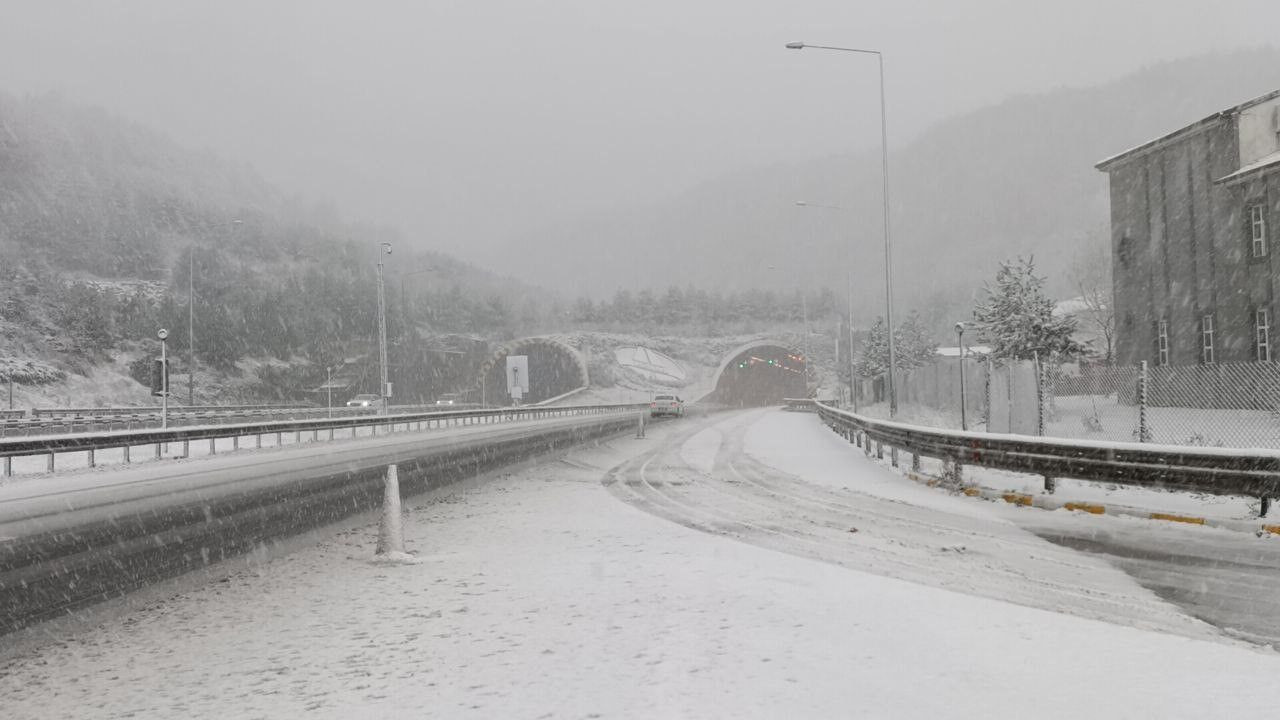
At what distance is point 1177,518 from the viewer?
10.6m

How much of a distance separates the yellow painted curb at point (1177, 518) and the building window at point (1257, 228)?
28848 mm

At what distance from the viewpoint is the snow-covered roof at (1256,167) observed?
32.4 metres

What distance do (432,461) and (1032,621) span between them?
17.4 meters

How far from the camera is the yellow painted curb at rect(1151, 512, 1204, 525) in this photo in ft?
34.2

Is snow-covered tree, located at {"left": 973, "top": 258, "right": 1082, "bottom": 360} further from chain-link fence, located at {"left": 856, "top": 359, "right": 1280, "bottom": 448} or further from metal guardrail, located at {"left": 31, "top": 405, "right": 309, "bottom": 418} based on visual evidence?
metal guardrail, located at {"left": 31, "top": 405, "right": 309, "bottom": 418}

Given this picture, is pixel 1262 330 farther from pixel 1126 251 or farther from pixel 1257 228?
pixel 1126 251

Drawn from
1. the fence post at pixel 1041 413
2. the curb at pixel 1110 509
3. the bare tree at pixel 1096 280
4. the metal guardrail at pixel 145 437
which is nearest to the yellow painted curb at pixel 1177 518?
the curb at pixel 1110 509

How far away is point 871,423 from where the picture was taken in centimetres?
2139

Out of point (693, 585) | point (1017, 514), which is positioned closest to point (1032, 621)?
point (693, 585)

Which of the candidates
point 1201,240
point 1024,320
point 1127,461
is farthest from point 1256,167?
point 1127,461

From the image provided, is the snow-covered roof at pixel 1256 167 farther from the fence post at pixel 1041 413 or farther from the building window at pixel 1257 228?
the fence post at pixel 1041 413

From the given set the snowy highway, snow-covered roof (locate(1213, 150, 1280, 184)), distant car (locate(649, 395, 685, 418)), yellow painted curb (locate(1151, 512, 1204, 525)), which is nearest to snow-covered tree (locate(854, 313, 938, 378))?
distant car (locate(649, 395, 685, 418))

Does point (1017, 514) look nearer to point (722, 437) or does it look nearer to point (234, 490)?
point (234, 490)

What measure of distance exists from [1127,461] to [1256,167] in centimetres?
2778
